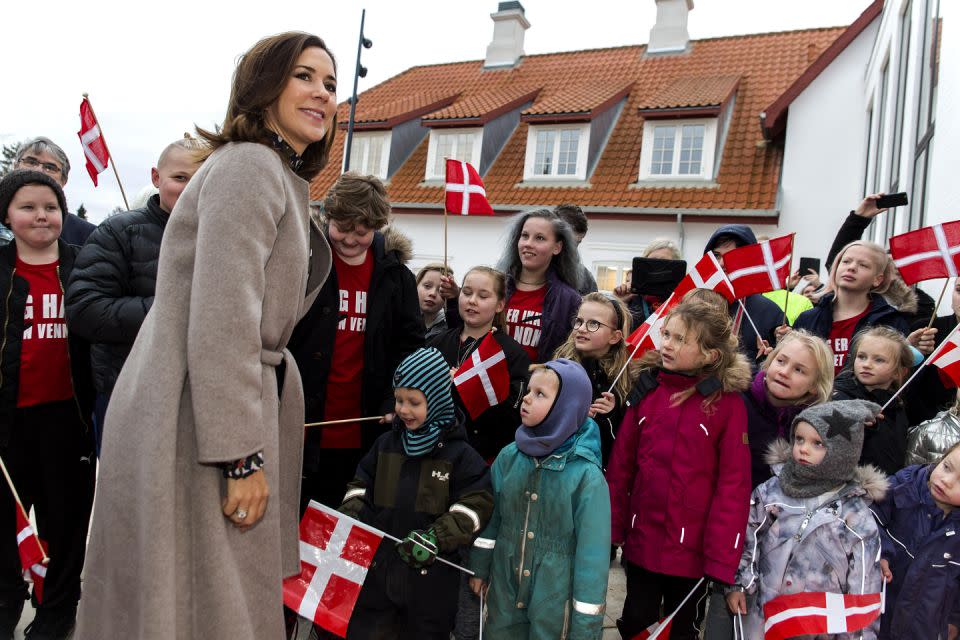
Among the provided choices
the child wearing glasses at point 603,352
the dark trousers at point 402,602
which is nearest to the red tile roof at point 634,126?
the child wearing glasses at point 603,352

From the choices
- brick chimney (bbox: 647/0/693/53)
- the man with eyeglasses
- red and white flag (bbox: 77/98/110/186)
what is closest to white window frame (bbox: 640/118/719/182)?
brick chimney (bbox: 647/0/693/53)

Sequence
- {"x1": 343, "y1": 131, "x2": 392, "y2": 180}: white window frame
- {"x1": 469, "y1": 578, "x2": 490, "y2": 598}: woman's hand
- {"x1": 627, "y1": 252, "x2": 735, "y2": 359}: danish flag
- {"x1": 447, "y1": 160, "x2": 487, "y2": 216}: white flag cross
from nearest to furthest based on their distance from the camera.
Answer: {"x1": 469, "y1": 578, "x2": 490, "y2": 598}: woman's hand < {"x1": 627, "y1": 252, "x2": 735, "y2": 359}: danish flag < {"x1": 447, "y1": 160, "x2": 487, "y2": 216}: white flag cross < {"x1": 343, "y1": 131, "x2": 392, "y2": 180}: white window frame

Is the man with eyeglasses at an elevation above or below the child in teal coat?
above

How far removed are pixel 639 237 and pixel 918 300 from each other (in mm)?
10951

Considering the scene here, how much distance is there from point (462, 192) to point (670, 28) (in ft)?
52.2

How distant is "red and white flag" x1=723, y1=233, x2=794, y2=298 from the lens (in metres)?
4.29

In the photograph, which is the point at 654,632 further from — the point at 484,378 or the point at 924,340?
the point at 924,340

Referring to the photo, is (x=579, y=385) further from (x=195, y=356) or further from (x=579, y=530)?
(x=195, y=356)

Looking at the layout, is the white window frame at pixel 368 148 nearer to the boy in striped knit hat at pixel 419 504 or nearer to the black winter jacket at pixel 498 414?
the black winter jacket at pixel 498 414

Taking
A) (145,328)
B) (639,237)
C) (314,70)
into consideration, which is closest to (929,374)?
(314,70)

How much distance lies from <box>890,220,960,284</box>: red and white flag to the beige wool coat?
11.6 feet

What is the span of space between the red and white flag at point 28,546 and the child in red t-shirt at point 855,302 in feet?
14.0

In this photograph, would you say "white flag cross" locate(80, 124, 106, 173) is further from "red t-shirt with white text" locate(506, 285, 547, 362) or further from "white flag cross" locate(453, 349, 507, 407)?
"white flag cross" locate(453, 349, 507, 407)

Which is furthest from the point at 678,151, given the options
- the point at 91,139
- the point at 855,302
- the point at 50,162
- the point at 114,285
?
the point at 114,285
